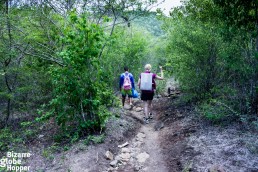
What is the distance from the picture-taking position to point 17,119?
9883mm

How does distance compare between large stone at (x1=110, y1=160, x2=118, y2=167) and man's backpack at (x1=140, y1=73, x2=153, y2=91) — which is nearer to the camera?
large stone at (x1=110, y1=160, x2=118, y2=167)

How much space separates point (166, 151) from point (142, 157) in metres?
0.65

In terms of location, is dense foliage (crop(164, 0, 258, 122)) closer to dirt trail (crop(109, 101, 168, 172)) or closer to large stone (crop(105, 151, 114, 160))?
dirt trail (crop(109, 101, 168, 172))

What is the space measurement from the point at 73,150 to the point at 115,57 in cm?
844

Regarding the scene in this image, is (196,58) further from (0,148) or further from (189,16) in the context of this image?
(0,148)

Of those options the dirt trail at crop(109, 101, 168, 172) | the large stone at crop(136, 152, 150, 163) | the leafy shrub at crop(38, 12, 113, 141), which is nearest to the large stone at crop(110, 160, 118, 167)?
the dirt trail at crop(109, 101, 168, 172)

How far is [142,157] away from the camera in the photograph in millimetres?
5613

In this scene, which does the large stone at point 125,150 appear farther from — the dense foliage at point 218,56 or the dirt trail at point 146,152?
the dense foliage at point 218,56

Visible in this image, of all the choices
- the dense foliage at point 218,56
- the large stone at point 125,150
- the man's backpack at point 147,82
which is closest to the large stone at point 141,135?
the large stone at point 125,150

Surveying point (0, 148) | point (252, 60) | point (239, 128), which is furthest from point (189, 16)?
point (0, 148)

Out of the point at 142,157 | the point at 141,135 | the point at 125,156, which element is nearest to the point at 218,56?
the point at 141,135

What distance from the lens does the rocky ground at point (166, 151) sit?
449 cm

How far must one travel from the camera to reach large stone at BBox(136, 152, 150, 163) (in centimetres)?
548

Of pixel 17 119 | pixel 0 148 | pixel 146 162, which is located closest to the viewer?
pixel 146 162
